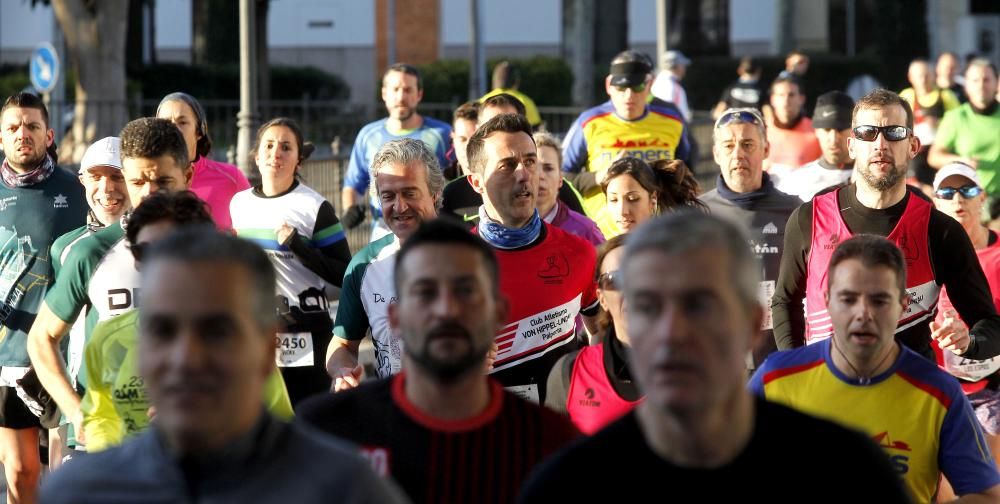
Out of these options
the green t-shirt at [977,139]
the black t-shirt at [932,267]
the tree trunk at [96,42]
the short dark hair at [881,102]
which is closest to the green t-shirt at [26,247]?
the black t-shirt at [932,267]

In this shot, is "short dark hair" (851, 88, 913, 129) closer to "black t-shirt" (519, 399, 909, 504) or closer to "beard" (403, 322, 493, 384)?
"beard" (403, 322, 493, 384)

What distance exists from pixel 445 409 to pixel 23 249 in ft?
14.5

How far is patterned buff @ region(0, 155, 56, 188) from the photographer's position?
7616 mm

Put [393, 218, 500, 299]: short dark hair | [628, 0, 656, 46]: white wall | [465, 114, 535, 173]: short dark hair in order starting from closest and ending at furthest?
1. [393, 218, 500, 299]: short dark hair
2. [465, 114, 535, 173]: short dark hair
3. [628, 0, 656, 46]: white wall

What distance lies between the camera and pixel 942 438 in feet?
15.5

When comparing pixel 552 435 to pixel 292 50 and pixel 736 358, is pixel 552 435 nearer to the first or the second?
pixel 736 358

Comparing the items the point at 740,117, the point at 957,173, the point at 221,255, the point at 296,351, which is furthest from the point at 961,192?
the point at 221,255

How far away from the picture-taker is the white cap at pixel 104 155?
21.4 ft

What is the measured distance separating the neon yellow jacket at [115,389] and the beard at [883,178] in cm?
274

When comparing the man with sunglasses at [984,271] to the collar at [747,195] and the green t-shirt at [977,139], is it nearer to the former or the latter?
the collar at [747,195]

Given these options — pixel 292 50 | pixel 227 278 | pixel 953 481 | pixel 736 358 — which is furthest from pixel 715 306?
pixel 292 50

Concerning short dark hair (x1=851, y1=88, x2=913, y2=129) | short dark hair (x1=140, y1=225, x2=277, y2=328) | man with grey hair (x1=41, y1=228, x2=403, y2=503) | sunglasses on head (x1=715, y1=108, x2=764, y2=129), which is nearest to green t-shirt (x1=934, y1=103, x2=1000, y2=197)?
sunglasses on head (x1=715, y1=108, x2=764, y2=129)

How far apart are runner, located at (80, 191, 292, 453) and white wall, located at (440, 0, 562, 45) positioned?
40.2 meters

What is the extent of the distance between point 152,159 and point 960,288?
10.4 ft
